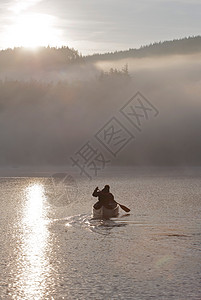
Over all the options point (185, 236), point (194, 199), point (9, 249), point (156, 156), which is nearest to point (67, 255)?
point (9, 249)

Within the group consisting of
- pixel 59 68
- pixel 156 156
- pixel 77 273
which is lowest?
pixel 156 156

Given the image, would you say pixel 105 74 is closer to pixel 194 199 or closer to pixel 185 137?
pixel 185 137

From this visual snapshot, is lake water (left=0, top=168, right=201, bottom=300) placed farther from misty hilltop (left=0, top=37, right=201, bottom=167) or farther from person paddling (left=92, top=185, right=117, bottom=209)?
misty hilltop (left=0, top=37, right=201, bottom=167)

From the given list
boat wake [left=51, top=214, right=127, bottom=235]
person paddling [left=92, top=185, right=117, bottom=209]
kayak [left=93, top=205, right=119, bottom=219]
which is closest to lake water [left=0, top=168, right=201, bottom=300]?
boat wake [left=51, top=214, right=127, bottom=235]

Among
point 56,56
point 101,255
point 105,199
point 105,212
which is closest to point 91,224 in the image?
point 105,212

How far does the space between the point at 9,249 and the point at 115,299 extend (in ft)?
36.7

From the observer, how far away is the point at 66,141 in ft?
641

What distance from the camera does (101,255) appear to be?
28375 mm

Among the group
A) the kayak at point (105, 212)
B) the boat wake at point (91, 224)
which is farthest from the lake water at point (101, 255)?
the kayak at point (105, 212)

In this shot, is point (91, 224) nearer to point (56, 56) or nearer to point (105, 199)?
point (105, 199)

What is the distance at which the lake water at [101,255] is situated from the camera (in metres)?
21.7

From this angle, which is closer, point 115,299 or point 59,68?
point 115,299

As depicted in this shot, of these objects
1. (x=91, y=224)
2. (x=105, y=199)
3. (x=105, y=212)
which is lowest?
(x=91, y=224)

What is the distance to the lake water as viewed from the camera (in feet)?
71.1
